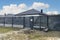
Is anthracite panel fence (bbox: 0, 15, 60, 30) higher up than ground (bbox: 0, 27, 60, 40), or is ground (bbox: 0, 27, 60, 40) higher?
anthracite panel fence (bbox: 0, 15, 60, 30)

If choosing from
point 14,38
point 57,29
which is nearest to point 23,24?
point 57,29

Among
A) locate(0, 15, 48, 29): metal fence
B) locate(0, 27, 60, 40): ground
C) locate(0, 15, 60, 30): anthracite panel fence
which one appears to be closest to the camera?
locate(0, 27, 60, 40): ground

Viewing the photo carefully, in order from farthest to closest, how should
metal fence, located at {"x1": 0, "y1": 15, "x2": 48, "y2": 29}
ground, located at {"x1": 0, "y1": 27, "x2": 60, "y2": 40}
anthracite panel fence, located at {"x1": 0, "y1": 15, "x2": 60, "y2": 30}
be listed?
metal fence, located at {"x1": 0, "y1": 15, "x2": 48, "y2": 29}
anthracite panel fence, located at {"x1": 0, "y1": 15, "x2": 60, "y2": 30}
ground, located at {"x1": 0, "y1": 27, "x2": 60, "y2": 40}

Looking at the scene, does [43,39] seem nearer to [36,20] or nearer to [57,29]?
[57,29]

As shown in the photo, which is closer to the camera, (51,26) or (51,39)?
(51,39)

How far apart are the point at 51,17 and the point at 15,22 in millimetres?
7985

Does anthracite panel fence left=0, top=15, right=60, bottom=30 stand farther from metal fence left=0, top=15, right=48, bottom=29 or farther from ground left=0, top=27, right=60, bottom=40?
ground left=0, top=27, right=60, bottom=40

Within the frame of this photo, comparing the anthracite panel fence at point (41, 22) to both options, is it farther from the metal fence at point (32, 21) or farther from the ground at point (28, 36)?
the ground at point (28, 36)

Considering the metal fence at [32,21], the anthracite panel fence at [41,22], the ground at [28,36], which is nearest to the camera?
the ground at [28,36]

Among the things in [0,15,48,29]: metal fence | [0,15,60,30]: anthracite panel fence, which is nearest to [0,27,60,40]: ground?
[0,15,60,30]: anthracite panel fence

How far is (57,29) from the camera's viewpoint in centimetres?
2111

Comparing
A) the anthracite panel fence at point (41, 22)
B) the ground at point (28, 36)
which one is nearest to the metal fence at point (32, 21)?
the anthracite panel fence at point (41, 22)

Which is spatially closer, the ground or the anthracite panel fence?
the ground

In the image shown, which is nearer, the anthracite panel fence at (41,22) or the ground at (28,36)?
the ground at (28,36)
